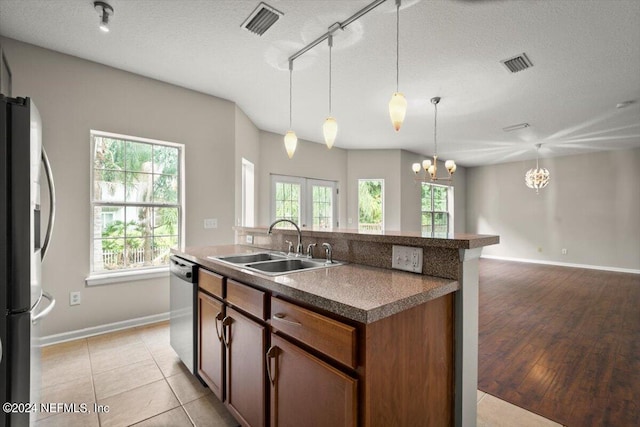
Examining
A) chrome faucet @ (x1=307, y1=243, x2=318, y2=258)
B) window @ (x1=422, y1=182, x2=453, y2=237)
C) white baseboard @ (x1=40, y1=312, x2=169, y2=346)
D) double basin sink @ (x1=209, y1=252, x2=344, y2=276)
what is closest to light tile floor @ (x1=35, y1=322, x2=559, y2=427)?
white baseboard @ (x1=40, y1=312, x2=169, y2=346)

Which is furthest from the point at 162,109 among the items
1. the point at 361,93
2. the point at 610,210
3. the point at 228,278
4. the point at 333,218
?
the point at 610,210

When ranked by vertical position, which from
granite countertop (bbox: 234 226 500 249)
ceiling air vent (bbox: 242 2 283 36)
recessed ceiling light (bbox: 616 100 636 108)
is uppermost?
ceiling air vent (bbox: 242 2 283 36)

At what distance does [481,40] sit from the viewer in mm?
2496

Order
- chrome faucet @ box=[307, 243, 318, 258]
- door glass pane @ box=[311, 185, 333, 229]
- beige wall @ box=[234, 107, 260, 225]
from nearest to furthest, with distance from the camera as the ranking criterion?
1. chrome faucet @ box=[307, 243, 318, 258]
2. beige wall @ box=[234, 107, 260, 225]
3. door glass pane @ box=[311, 185, 333, 229]

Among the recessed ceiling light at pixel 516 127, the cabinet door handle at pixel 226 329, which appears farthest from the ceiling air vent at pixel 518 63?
the cabinet door handle at pixel 226 329

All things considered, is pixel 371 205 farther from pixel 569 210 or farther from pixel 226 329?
pixel 226 329

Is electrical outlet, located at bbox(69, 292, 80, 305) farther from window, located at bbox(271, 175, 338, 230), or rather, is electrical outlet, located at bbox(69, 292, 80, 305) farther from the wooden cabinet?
window, located at bbox(271, 175, 338, 230)

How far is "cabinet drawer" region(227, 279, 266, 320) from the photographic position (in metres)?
1.39

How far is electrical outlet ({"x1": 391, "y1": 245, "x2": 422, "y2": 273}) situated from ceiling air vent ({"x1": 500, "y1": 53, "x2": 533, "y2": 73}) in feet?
8.09

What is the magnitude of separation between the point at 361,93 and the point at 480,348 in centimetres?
304

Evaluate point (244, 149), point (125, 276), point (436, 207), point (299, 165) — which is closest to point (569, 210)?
point (436, 207)

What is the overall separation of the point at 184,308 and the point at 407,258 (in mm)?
1646

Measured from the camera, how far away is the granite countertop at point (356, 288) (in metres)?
1.00

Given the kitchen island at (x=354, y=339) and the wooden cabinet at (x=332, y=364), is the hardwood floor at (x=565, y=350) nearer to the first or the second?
the kitchen island at (x=354, y=339)
